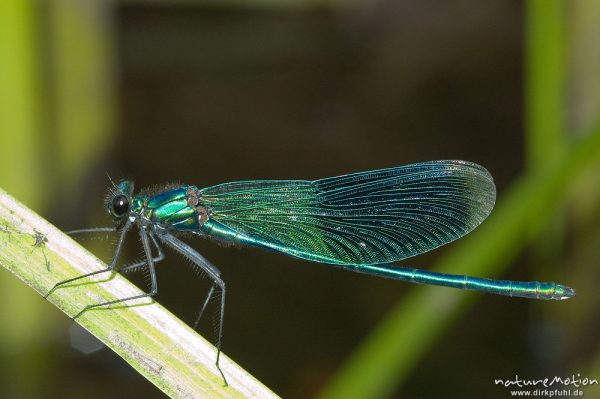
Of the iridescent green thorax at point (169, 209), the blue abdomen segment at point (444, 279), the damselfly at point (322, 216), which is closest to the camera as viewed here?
the blue abdomen segment at point (444, 279)

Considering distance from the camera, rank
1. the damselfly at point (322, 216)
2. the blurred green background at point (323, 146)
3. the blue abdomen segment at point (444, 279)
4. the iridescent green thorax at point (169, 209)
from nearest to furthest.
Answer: the blue abdomen segment at point (444, 279)
the damselfly at point (322, 216)
the iridescent green thorax at point (169, 209)
the blurred green background at point (323, 146)

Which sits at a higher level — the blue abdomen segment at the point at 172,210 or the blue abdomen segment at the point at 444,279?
the blue abdomen segment at the point at 172,210

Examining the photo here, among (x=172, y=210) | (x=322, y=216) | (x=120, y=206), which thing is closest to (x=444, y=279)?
(x=322, y=216)

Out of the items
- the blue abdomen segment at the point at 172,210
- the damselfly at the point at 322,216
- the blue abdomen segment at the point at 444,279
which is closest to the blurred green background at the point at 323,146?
the blue abdomen segment at the point at 444,279

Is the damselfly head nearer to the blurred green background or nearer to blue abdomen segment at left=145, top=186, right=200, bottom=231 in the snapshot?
blue abdomen segment at left=145, top=186, right=200, bottom=231

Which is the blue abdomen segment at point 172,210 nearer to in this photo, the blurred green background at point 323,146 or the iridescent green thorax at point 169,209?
the iridescent green thorax at point 169,209

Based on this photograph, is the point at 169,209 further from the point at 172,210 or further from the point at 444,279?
the point at 444,279

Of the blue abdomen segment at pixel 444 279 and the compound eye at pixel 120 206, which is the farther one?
the compound eye at pixel 120 206

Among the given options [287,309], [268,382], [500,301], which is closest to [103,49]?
[287,309]
